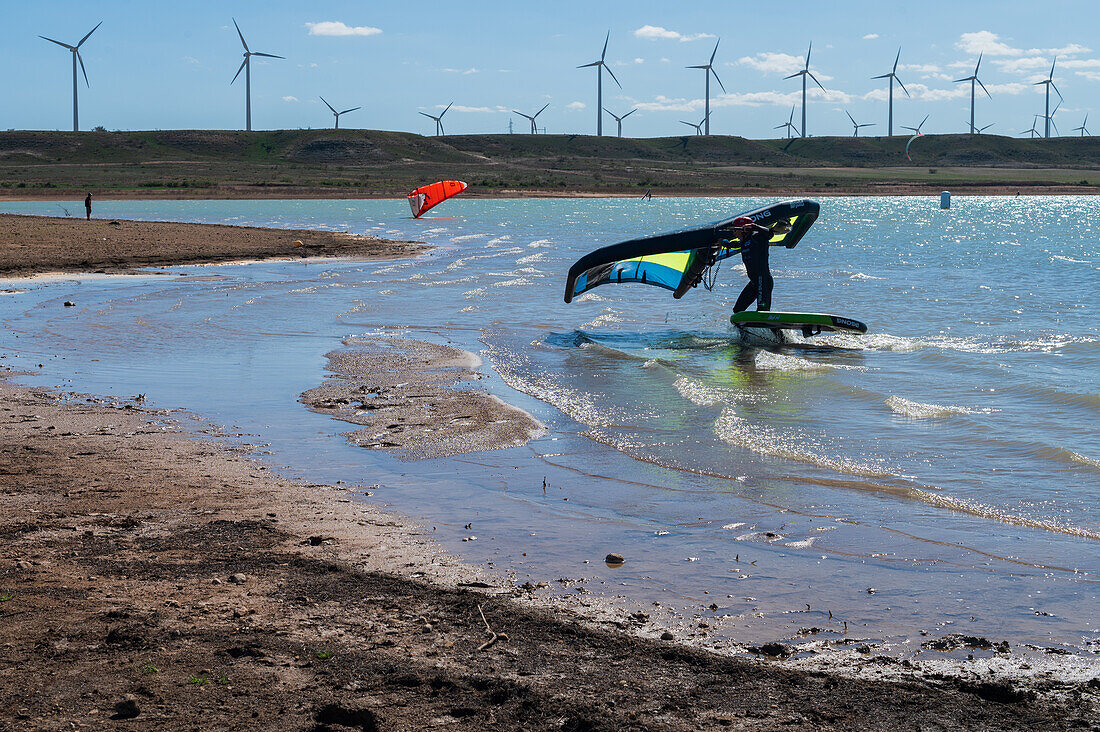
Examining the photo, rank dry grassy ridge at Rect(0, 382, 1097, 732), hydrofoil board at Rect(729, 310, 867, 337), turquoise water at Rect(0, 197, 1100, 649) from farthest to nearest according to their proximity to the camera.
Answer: hydrofoil board at Rect(729, 310, 867, 337)
turquoise water at Rect(0, 197, 1100, 649)
dry grassy ridge at Rect(0, 382, 1097, 732)

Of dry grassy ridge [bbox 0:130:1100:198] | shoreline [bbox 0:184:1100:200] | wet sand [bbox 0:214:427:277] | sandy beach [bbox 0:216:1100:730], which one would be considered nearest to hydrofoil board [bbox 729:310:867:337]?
sandy beach [bbox 0:216:1100:730]

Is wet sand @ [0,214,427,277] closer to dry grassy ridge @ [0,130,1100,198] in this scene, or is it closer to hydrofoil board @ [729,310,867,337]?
hydrofoil board @ [729,310,867,337]

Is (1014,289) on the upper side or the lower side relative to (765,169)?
lower

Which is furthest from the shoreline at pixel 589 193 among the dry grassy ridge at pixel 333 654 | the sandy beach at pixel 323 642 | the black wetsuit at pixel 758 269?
the dry grassy ridge at pixel 333 654

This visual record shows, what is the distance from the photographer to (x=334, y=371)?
1722cm

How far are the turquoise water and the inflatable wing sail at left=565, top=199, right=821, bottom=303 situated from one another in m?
1.19

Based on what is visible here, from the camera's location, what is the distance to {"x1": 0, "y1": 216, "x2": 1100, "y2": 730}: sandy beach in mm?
5535

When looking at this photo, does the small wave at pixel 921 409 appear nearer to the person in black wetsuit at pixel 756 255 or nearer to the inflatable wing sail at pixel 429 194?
the person in black wetsuit at pixel 756 255

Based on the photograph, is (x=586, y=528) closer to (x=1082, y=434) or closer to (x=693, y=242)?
(x=1082, y=434)

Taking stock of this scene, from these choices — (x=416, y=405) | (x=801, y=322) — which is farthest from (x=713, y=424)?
(x=801, y=322)

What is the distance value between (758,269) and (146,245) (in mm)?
28556

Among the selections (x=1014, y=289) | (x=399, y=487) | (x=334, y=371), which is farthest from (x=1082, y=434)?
(x=1014, y=289)

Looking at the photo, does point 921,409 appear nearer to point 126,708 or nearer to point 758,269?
point 758,269

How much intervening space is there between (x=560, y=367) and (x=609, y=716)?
43.6 ft
